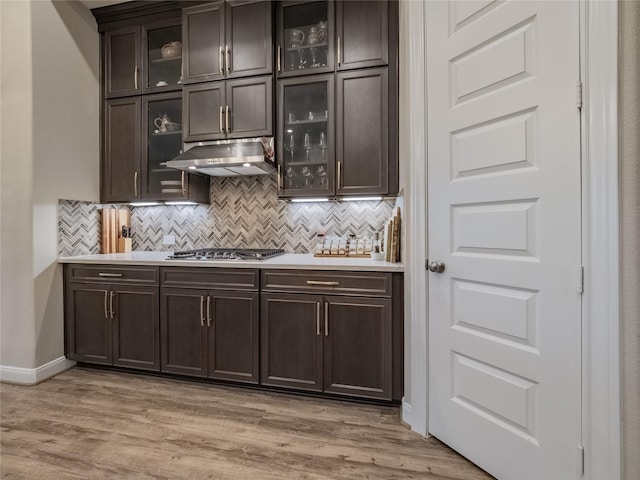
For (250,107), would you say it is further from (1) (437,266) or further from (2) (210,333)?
(1) (437,266)

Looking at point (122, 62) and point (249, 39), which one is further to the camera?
point (122, 62)

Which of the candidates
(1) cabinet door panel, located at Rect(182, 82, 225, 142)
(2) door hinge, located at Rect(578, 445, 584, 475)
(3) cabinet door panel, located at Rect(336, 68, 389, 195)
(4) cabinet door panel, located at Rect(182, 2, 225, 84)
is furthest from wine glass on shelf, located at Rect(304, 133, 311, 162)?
(2) door hinge, located at Rect(578, 445, 584, 475)

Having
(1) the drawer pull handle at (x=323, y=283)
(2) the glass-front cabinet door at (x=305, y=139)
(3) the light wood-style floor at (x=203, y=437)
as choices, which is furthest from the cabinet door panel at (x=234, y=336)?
(2) the glass-front cabinet door at (x=305, y=139)

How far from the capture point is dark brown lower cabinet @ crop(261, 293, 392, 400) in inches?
82.1

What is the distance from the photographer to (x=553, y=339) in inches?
50.2

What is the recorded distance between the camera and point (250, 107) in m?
2.62

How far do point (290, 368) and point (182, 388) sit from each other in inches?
33.8

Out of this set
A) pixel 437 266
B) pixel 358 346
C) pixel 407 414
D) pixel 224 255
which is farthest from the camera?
pixel 224 255

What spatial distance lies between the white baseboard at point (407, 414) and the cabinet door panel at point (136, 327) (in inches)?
72.3

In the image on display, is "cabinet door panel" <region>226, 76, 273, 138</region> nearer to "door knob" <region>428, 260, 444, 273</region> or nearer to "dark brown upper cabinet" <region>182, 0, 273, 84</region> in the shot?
"dark brown upper cabinet" <region>182, 0, 273, 84</region>

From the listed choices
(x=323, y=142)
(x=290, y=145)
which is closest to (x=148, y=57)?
(x=290, y=145)

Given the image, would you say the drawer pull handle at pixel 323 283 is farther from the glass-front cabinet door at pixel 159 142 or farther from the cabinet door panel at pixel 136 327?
the glass-front cabinet door at pixel 159 142

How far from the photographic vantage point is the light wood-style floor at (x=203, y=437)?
5.09ft

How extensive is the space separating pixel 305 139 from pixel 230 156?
0.63 meters
